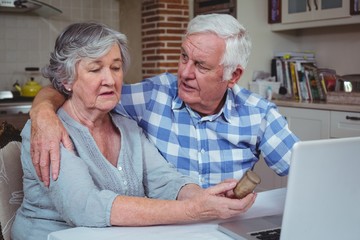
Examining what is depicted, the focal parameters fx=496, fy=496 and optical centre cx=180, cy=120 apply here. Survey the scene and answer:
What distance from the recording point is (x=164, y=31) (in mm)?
4941

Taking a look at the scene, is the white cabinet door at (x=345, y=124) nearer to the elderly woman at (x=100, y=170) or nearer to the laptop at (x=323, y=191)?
the elderly woman at (x=100, y=170)

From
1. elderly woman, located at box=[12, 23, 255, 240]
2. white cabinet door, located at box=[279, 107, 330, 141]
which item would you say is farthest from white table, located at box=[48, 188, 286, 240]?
white cabinet door, located at box=[279, 107, 330, 141]

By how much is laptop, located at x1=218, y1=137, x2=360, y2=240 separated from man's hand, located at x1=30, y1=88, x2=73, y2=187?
2.13ft

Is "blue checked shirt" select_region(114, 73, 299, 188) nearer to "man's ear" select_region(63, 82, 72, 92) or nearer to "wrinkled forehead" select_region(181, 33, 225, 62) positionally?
"wrinkled forehead" select_region(181, 33, 225, 62)

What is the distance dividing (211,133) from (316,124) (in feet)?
7.29

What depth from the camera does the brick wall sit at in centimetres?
493

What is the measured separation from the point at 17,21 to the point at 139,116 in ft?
11.6

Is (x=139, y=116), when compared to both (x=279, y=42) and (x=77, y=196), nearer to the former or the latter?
(x=77, y=196)

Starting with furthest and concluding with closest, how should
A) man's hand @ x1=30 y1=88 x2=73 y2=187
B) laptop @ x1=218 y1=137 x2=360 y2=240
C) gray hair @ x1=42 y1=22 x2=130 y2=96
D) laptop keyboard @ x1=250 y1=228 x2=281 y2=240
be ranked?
1. gray hair @ x1=42 y1=22 x2=130 y2=96
2. man's hand @ x1=30 y1=88 x2=73 y2=187
3. laptop keyboard @ x1=250 y1=228 x2=281 y2=240
4. laptop @ x1=218 y1=137 x2=360 y2=240

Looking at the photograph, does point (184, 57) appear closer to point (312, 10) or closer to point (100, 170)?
point (100, 170)

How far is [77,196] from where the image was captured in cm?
129

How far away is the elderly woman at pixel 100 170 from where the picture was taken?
1.29 m

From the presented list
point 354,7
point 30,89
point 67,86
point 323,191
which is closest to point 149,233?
point 323,191

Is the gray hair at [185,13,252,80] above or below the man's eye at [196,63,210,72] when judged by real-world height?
above
